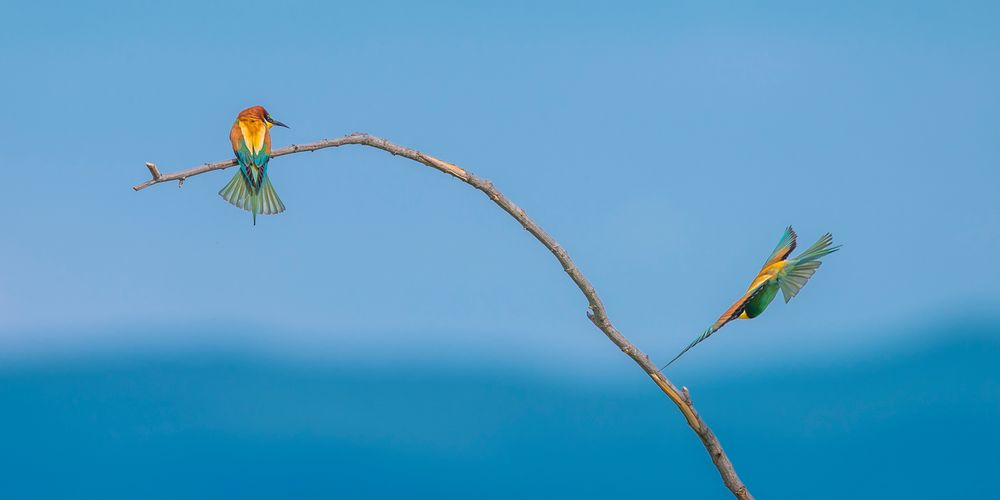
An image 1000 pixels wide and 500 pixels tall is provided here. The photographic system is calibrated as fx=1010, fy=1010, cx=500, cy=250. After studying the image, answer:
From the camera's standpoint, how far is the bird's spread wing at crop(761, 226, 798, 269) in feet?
5.23

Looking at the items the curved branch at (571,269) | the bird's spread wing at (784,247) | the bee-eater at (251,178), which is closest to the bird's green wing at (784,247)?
the bird's spread wing at (784,247)

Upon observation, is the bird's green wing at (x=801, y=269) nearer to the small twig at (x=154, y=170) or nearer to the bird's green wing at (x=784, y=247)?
the bird's green wing at (x=784, y=247)

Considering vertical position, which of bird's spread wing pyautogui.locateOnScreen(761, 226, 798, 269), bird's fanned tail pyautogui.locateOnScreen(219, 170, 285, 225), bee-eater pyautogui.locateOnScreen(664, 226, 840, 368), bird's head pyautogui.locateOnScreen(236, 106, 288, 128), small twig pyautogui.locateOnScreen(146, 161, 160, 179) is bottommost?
bee-eater pyautogui.locateOnScreen(664, 226, 840, 368)

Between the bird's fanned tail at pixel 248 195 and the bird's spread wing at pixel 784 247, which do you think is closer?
the bird's spread wing at pixel 784 247

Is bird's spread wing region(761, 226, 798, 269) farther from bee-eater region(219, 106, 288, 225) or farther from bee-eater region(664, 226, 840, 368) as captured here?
bee-eater region(219, 106, 288, 225)

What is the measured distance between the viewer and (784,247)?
63.1 inches

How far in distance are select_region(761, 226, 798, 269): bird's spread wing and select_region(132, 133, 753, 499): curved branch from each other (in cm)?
28

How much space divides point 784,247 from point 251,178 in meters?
0.97

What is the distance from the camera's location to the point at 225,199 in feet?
6.25

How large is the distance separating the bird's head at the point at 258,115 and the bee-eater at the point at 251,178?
0.04m

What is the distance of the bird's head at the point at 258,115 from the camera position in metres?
2.00

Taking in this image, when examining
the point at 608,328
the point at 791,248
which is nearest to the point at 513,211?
the point at 608,328

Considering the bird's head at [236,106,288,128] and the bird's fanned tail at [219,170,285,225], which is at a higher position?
the bird's head at [236,106,288,128]

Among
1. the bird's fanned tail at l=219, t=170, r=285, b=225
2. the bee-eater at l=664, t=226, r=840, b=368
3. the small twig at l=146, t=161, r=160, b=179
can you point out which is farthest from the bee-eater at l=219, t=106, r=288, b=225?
the bee-eater at l=664, t=226, r=840, b=368
